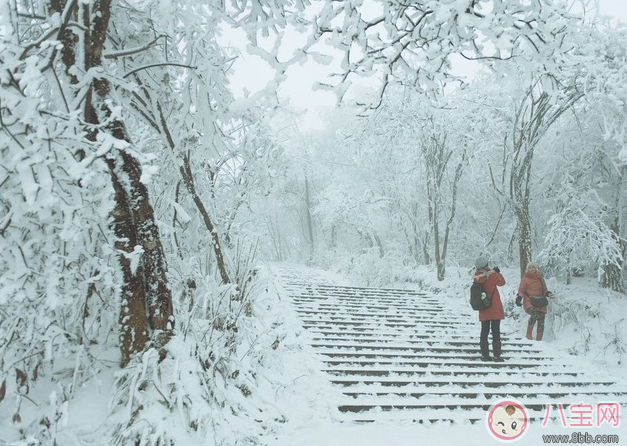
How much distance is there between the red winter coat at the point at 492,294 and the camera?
591cm

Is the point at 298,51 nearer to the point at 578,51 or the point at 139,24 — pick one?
the point at 139,24

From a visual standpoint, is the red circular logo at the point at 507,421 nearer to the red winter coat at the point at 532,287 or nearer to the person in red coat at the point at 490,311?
the person in red coat at the point at 490,311

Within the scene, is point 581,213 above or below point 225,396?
above

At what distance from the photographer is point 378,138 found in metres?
13.9

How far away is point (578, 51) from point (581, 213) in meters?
3.25

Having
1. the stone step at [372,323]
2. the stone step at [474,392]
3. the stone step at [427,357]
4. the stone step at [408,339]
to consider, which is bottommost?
the stone step at [474,392]

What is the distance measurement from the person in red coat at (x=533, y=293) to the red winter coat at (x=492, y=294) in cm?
112

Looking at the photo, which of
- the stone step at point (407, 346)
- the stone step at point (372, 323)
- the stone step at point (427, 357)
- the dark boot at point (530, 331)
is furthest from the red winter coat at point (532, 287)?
the stone step at point (372, 323)

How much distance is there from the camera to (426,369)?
5.30 m

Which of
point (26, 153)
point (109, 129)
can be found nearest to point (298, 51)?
point (109, 129)

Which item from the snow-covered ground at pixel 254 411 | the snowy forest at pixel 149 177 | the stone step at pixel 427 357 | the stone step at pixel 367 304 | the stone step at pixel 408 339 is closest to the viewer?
the snowy forest at pixel 149 177

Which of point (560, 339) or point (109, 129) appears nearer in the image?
point (109, 129)

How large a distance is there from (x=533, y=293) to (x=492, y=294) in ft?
4.83

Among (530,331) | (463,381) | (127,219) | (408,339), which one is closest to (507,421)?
(463,381)
